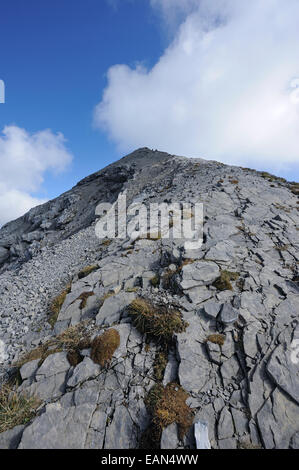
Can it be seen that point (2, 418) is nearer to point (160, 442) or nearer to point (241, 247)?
point (160, 442)

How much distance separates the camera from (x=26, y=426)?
6641 millimetres

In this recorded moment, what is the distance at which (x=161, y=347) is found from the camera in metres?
8.80

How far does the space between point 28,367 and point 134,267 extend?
26.2ft

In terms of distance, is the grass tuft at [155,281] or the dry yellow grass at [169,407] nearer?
the dry yellow grass at [169,407]

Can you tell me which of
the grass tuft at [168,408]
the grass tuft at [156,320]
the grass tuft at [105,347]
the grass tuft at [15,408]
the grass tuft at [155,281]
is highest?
the grass tuft at [155,281]

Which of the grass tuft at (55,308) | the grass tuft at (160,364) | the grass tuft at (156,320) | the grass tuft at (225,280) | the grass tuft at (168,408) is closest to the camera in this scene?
the grass tuft at (168,408)

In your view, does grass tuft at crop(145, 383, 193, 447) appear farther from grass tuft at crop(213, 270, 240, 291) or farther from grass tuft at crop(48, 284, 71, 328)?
grass tuft at crop(48, 284, 71, 328)

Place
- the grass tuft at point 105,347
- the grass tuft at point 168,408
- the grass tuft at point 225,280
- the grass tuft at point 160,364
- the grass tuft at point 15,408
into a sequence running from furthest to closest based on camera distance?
the grass tuft at point 225,280
the grass tuft at point 105,347
the grass tuft at point 160,364
the grass tuft at point 15,408
the grass tuft at point 168,408

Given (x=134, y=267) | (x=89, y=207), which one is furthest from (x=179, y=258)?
(x=89, y=207)

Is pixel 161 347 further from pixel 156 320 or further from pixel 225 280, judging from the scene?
pixel 225 280

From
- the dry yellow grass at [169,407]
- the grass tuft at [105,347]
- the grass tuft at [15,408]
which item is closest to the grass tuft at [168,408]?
the dry yellow grass at [169,407]

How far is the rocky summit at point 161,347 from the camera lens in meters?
6.48

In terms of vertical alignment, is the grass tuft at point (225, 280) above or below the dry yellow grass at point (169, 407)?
above

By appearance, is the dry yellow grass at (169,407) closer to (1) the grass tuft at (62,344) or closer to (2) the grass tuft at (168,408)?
(2) the grass tuft at (168,408)
